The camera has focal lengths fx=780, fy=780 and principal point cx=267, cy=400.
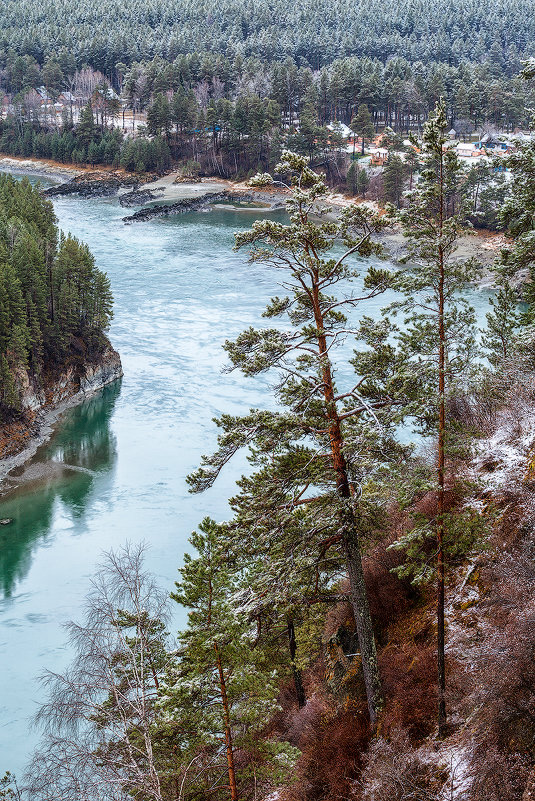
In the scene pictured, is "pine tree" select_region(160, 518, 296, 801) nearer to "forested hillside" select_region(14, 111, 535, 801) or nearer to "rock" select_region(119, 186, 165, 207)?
"forested hillside" select_region(14, 111, 535, 801)

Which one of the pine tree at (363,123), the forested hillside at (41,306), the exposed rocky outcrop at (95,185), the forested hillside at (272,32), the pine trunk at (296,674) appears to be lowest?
the pine trunk at (296,674)

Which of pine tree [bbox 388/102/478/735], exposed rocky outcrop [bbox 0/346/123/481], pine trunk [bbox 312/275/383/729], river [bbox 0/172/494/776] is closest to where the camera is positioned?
pine tree [bbox 388/102/478/735]

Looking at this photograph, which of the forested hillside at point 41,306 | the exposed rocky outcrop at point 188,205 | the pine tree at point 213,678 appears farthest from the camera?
the exposed rocky outcrop at point 188,205

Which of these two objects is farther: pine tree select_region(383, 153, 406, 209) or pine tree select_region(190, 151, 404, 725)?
pine tree select_region(383, 153, 406, 209)

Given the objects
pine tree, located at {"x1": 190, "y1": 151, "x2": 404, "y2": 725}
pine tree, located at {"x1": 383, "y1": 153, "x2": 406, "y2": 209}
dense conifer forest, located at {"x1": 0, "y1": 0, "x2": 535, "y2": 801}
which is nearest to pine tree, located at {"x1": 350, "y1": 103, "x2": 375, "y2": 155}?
pine tree, located at {"x1": 383, "y1": 153, "x2": 406, "y2": 209}

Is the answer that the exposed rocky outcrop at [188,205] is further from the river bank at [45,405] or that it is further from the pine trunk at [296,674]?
the pine trunk at [296,674]

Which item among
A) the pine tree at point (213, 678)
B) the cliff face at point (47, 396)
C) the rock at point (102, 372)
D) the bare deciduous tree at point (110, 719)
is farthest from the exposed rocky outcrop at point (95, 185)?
the pine tree at point (213, 678)
